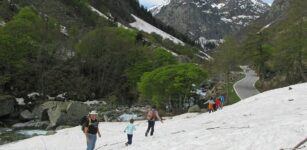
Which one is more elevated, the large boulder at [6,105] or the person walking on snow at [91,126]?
the large boulder at [6,105]

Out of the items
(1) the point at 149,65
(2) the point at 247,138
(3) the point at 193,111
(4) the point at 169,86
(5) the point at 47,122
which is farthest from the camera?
(1) the point at 149,65

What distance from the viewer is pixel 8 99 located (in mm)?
71938

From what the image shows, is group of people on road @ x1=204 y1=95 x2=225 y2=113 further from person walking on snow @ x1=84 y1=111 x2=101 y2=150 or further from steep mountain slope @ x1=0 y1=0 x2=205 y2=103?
steep mountain slope @ x1=0 y1=0 x2=205 y2=103

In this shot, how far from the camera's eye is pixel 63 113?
62.2 m

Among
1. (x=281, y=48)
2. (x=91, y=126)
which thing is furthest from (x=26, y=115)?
(x=91, y=126)

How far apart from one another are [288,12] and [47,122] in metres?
37.7

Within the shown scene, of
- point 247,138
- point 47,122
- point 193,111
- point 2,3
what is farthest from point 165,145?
point 2,3

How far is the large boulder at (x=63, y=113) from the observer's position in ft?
200

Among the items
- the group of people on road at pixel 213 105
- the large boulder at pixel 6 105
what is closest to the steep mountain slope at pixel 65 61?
the large boulder at pixel 6 105

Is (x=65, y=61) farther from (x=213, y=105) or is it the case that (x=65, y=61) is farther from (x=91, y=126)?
(x=91, y=126)

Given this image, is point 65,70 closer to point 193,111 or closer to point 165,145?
point 193,111

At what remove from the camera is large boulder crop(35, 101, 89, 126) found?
200 feet

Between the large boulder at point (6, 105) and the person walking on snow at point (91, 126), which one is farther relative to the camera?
the large boulder at point (6, 105)

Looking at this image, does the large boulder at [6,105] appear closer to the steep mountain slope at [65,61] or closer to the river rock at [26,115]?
the river rock at [26,115]
